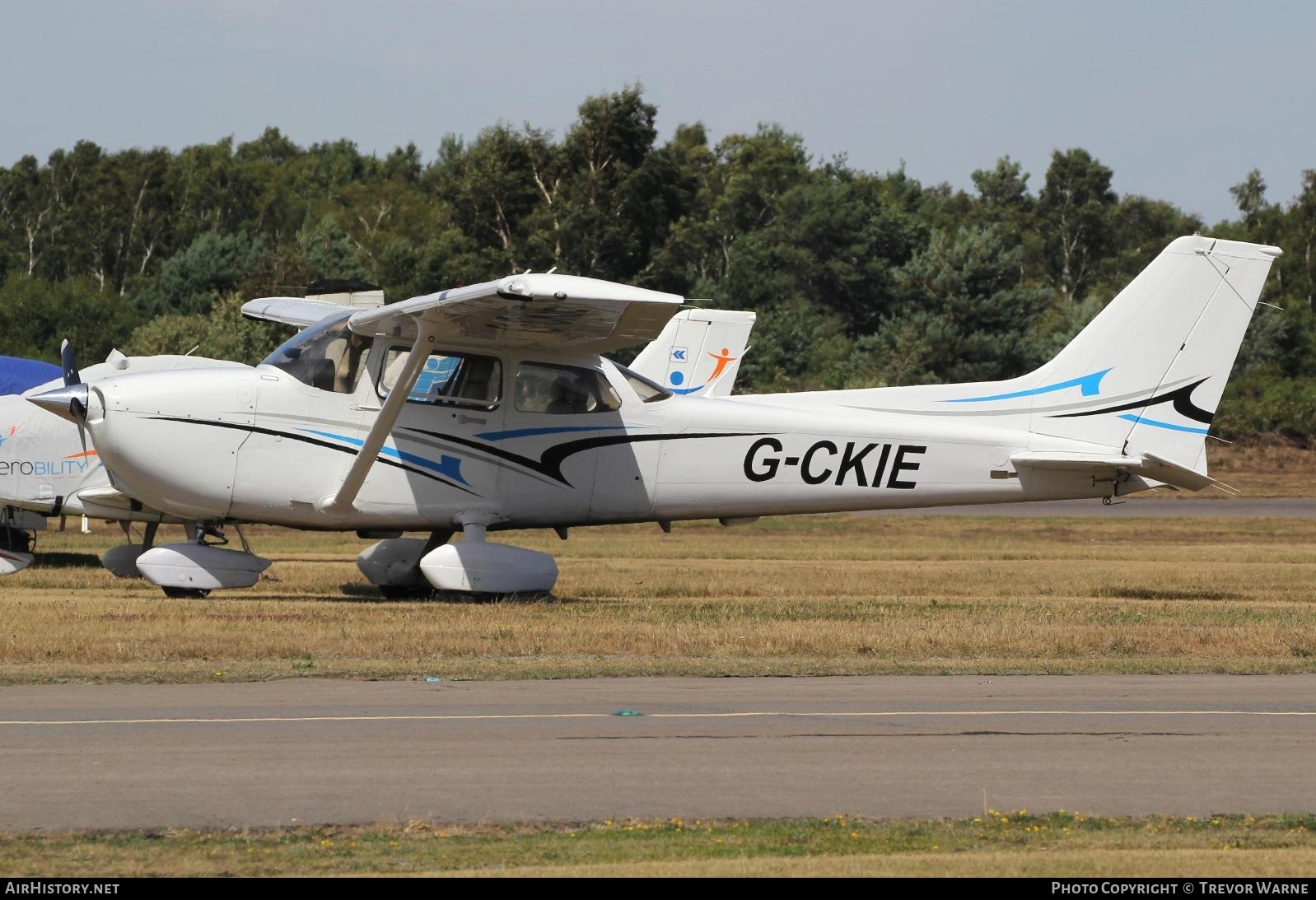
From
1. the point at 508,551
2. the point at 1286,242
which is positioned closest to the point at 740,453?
the point at 508,551

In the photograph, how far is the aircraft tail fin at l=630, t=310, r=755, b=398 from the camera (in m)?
25.7

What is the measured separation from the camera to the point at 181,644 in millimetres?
11742

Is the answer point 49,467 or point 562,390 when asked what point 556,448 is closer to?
point 562,390

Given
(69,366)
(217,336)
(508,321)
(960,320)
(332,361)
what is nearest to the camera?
(508,321)

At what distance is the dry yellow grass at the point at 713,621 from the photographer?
11.5 metres

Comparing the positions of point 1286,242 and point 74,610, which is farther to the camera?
point 1286,242

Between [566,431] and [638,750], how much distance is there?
7.59m

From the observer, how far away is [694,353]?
2575 centimetres

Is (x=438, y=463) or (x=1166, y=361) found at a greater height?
(x=1166, y=361)

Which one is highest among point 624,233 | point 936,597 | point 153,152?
point 153,152

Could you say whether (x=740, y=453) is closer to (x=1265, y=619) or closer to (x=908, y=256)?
(x=1265, y=619)

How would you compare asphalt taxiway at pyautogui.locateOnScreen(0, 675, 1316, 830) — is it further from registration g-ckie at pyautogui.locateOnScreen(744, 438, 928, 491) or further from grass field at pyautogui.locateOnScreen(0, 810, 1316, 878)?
registration g-ckie at pyautogui.locateOnScreen(744, 438, 928, 491)

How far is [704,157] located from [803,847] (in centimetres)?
8863

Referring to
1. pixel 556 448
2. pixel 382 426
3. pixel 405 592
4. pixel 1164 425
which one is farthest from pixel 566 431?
pixel 1164 425
